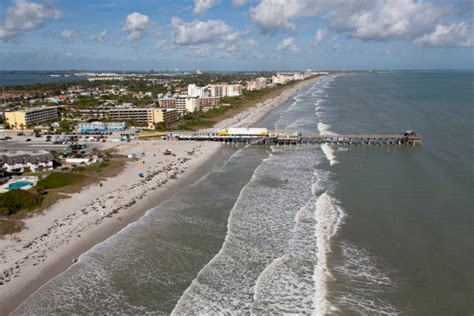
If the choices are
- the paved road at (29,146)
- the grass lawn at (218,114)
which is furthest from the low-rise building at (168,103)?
the paved road at (29,146)

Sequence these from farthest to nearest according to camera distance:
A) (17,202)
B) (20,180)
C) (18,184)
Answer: (20,180)
(18,184)
(17,202)

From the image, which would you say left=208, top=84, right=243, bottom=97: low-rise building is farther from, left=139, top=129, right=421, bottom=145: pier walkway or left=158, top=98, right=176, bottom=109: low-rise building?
left=139, top=129, right=421, bottom=145: pier walkway

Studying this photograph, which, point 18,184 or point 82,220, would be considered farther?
point 18,184

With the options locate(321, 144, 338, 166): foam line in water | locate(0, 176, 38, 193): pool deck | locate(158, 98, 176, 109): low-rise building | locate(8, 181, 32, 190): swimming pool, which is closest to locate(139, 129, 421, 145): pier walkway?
locate(321, 144, 338, 166): foam line in water

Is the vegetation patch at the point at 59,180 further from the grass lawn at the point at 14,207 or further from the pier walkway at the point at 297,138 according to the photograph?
the pier walkway at the point at 297,138

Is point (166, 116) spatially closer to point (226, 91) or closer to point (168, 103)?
point (168, 103)

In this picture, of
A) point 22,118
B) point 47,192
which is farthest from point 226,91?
point 47,192

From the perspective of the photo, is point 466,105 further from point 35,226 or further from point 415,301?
point 35,226

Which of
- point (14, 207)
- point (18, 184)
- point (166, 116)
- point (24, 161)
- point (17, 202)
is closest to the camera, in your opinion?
point (14, 207)
